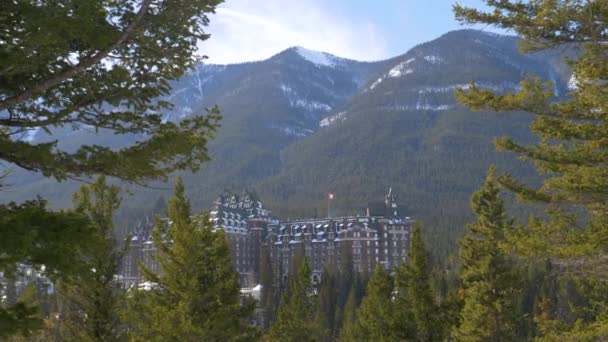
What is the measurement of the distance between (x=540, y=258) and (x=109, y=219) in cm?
1372

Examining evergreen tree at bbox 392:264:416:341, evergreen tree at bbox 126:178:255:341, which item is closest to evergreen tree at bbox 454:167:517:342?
evergreen tree at bbox 392:264:416:341

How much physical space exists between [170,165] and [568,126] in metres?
8.51

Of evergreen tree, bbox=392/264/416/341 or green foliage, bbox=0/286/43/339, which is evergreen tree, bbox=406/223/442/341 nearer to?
evergreen tree, bbox=392/264/416/341

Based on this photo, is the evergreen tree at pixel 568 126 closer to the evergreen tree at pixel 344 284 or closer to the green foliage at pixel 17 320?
the green foliage at pixel 17 320

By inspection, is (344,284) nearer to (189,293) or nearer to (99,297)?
(189,293)

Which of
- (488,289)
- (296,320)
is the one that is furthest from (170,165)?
(296,320)

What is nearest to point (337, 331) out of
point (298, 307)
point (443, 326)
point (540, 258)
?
Answer: point (298, 307)

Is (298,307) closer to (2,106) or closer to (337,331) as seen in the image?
(2,106)

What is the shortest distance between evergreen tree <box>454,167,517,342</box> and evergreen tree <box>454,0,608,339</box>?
589 inches

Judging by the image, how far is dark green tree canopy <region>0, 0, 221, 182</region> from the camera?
741 cm

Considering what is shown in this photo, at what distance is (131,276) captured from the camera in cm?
15075

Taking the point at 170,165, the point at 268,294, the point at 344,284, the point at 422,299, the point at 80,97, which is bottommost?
the point at 268,294

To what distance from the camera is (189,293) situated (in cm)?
2011

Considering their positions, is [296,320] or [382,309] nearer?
[382,309]
